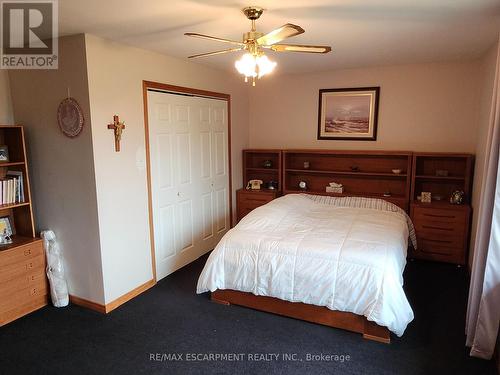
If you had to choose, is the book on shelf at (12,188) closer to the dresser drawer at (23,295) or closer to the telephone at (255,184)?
the dresser drawer at (23,295)

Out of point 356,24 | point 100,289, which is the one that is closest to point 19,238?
point 100,289

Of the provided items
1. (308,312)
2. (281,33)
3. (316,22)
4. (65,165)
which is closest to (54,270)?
(65,165)

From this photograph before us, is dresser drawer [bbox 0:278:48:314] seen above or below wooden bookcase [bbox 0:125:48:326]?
below

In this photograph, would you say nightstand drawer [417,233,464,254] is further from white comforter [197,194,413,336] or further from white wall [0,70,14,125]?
white wall [0,70,14,125]

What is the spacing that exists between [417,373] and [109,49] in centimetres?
334

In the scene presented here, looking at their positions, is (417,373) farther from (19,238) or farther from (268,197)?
(19,238)

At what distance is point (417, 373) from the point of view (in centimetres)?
226

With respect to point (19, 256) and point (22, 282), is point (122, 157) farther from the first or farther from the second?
point (22, 282)

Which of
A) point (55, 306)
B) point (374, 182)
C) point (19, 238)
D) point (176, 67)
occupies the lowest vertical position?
point (55, 306)

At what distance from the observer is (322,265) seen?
2668 millimetres

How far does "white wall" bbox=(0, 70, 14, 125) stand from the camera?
3.12 meters

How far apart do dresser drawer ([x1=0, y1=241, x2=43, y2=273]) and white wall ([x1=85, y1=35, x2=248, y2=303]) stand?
2.07 ft

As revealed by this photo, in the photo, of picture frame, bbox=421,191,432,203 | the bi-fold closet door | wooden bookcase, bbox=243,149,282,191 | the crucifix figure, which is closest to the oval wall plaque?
the crucifix figure

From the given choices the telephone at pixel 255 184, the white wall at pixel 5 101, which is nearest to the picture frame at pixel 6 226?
the white wall at pixel 5 101
